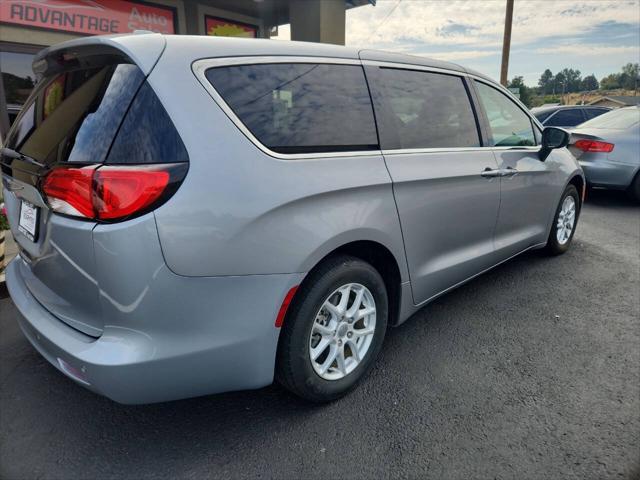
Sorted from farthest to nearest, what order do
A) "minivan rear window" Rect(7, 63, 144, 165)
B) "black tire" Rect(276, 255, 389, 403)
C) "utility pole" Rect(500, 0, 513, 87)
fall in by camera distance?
"utility pole" Rect(500, 0, 513, 87)
"black tire" Rect(276, 255, 389, 403)
"minivan rear window" Rect(7, 63, 144, 165)

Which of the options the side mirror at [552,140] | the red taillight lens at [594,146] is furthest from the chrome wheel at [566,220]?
the red taillight lens at [594,146]

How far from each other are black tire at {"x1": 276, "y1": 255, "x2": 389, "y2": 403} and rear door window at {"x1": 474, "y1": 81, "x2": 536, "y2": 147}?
1707 mm

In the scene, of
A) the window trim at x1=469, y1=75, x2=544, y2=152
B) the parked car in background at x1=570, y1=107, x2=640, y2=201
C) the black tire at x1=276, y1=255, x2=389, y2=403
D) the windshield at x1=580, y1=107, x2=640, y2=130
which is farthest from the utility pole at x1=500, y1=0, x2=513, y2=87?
the black tire at x1=276, y1=255, x2=389, y2=403

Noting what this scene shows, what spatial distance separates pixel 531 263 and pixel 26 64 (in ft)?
23.4

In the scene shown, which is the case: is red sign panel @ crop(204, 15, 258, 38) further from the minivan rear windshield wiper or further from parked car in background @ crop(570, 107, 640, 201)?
the minivan rear windshield wiper

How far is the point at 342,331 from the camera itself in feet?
7.48

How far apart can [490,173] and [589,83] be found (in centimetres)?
10689

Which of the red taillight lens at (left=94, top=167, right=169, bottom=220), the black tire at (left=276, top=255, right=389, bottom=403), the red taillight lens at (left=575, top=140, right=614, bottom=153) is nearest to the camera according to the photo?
the red taillight lens at (left=94, top=167, right=169, bottom=220)

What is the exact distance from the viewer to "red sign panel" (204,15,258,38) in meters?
8.36

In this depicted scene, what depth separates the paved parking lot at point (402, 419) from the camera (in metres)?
1.93

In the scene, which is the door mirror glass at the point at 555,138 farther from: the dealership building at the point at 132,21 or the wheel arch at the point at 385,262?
the dealership building at the point at 132,21

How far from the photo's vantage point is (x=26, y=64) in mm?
6352

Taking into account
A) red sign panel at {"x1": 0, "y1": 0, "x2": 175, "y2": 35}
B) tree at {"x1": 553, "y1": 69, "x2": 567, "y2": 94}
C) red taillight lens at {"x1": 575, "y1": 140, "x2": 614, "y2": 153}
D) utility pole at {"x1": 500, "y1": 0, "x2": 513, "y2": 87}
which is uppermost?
tree at {"x1": 553, "y1": 69, "x2": 567, "y2": 94}

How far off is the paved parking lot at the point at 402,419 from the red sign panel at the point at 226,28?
6972 millimetres
